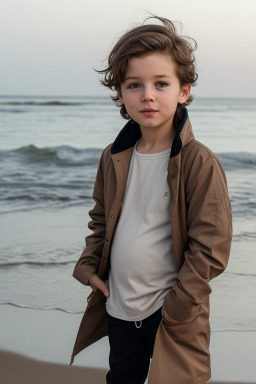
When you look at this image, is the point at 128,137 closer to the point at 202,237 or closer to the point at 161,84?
the point at 161,84

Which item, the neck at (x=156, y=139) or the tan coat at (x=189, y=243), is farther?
the neck at (x=156, y=139)

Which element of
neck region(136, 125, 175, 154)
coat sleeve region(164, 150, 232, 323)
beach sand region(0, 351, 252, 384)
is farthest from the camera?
beach sand region(0, 351, 252, 384)

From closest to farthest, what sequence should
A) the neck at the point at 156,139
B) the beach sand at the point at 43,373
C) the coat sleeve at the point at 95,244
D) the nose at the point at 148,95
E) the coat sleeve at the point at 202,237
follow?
the coat sleeve at the point at 202,237 → the nose at the point at 148,95 → the neck at the point at 156,139 → the coat sleeve at the point at 95,244 → the beach sand at the point at 43,373

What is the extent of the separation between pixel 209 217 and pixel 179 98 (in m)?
0.50

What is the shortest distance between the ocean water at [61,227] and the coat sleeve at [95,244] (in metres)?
1.31

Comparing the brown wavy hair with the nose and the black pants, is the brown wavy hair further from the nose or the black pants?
the black pants

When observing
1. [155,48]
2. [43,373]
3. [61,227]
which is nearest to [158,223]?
[155,48]

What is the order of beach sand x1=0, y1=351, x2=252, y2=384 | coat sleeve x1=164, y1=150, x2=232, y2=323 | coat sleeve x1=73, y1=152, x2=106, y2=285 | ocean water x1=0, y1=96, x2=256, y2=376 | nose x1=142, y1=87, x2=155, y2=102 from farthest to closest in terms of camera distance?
ocean water x1=0, y1=96, x2=256, y2=376, beach sand x1=0, y1=351, x2=252, y2=384, coat sleeve x1=73, y1=152, x2=106, y2=285, nose x1=142, y1=87, x2=155, y2=102, coat sleeve x1=164, y1=150, x2=232, y2=323

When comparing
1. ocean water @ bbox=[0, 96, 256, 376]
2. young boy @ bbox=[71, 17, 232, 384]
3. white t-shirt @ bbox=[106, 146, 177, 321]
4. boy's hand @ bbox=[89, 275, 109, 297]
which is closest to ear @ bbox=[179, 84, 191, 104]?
young boy @ bbox=[71, 17, 232, 384]

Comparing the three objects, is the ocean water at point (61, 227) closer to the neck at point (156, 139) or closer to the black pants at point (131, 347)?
the black pants at point (131, 347)

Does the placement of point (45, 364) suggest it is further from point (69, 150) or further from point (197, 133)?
point (197, 133)

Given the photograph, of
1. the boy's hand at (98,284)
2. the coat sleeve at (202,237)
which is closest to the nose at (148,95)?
the coat sleeve at (202,237)

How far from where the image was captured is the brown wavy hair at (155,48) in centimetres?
203

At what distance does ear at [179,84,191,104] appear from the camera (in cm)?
217
